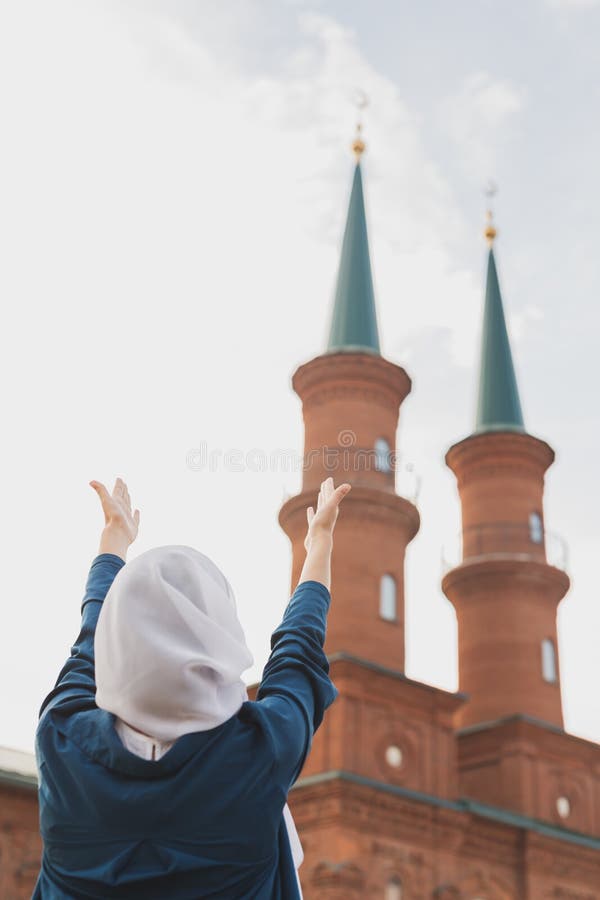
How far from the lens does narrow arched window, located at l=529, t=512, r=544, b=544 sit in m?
31.2

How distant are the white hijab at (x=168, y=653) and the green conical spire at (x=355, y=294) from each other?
2675 cm

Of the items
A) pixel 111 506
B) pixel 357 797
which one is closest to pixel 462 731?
pixel 357 797

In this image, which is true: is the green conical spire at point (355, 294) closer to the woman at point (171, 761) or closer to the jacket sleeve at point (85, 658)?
the jacket sleeve at point (85, 658)

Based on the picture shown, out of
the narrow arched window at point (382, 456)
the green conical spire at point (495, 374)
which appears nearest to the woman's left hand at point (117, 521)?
the narrow arched window at point (382, 456)

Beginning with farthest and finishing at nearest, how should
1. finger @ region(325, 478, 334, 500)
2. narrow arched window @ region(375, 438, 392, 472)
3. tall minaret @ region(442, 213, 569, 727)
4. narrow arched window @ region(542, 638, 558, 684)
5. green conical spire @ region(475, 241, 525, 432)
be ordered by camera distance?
1. green conical spire @ region(475, 241, 525, 432)
2. narrow arched window @ region(542, 638, 558, 684)
3. tall minaret @ region(442, 213, 569, 727)
4. narrow arched window @ region(375, 438, 392, 472)
5. finger @ region(325, 478, 334, 500)

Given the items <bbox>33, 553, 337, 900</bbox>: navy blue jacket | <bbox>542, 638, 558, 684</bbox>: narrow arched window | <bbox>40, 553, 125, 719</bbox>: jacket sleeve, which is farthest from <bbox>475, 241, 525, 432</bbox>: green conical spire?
<bbox>33, 553, 337, 900</bbox>: navy blue jacket

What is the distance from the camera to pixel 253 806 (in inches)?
73.6

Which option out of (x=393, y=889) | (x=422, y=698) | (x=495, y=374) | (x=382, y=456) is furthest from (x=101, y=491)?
(x=495, y=374)

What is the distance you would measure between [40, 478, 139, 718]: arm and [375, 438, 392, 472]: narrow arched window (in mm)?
24540

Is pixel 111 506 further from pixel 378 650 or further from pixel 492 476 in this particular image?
pixel 492 476

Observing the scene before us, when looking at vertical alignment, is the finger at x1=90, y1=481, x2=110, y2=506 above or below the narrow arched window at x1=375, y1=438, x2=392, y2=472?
below

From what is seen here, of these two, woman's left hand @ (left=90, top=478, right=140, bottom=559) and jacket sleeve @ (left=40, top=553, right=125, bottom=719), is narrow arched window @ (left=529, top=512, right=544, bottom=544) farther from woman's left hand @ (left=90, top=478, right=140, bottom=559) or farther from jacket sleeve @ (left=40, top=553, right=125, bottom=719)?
jacket sleeve @ (left=40, top=553, right=125, bottom=719)

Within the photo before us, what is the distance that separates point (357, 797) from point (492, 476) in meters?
11.9

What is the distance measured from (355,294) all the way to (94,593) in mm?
28355
